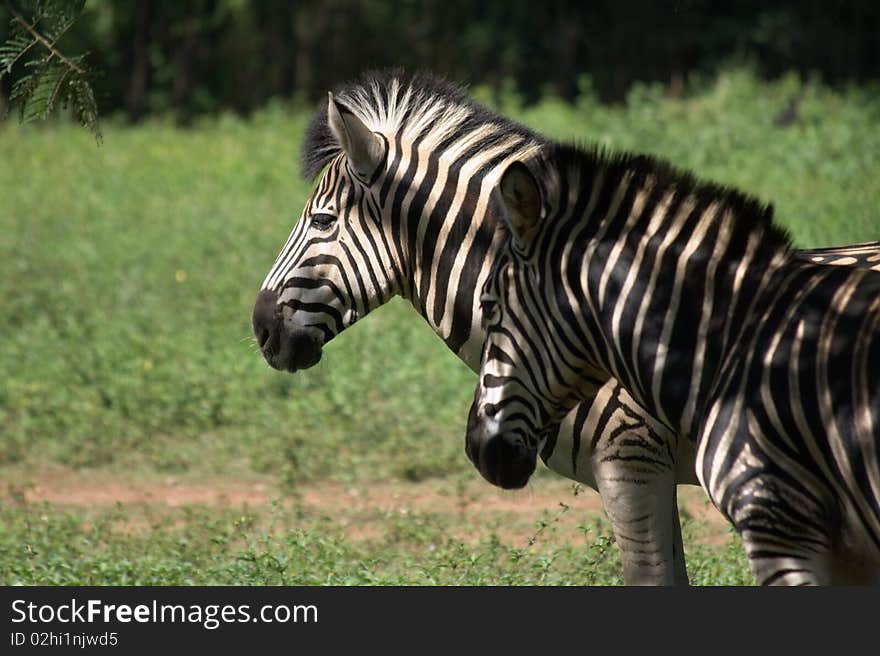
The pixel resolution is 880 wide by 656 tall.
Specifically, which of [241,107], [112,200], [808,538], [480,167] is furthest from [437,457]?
[241,107]

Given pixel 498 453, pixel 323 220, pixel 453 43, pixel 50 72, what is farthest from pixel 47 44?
pixel 453 43

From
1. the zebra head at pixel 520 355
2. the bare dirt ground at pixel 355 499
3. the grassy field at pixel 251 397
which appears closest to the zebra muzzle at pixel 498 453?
the zebra head at pixel 520 355

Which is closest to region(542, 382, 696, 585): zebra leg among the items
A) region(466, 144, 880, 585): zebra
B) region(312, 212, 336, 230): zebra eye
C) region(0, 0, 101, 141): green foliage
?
region(466, 144, 880, 585): zebra

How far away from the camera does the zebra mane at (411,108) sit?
479 centimetres

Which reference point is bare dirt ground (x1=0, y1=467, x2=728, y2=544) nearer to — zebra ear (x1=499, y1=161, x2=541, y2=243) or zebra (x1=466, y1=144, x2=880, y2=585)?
zebra (x1=466, y1=144, x2=880, y2=585)

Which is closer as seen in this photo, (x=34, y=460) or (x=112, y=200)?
(x=34, y=460)

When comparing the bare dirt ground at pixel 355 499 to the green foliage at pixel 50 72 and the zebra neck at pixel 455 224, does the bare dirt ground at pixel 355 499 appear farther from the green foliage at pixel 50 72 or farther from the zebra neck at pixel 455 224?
the green foliage at pixel 50 72

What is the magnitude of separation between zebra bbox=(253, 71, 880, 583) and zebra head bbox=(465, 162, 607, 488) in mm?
598

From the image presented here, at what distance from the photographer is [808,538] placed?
323cm

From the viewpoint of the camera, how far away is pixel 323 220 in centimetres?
478

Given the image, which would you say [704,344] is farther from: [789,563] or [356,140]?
[356,140]

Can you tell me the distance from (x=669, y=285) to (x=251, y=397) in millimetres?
6332
